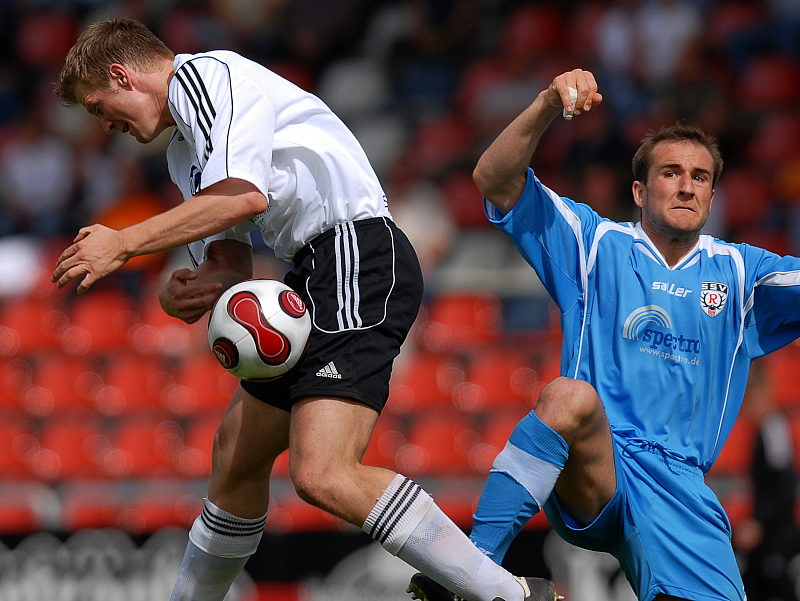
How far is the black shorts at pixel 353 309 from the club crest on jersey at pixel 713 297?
1014 millimetres

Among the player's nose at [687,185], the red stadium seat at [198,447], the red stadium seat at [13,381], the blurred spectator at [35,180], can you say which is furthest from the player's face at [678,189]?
the blurred spectator at [35,180]

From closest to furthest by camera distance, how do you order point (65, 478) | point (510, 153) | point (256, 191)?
1. point (256, 191)
2. point (510, 153)
3. point (65, 478)

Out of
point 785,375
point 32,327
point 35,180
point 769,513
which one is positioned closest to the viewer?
point 769,513

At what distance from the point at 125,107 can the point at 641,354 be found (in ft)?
6.38

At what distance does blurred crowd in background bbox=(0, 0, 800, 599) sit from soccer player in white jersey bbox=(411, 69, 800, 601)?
2.19 m

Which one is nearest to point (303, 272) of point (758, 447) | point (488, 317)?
point (758, 447)

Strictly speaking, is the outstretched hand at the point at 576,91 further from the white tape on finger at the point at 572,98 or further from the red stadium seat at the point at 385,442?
the red stadium seat at the point at 385,442

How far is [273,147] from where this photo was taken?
3.90 m

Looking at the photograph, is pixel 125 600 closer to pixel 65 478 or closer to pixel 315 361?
pixel 65 478

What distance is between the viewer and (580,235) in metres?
4.18

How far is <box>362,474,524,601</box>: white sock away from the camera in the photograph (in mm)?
3520

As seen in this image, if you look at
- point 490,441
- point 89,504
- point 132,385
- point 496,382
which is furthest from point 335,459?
point 132,385

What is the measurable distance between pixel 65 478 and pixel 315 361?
5134mm

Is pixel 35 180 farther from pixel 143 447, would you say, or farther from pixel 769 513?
pixel 769 513
